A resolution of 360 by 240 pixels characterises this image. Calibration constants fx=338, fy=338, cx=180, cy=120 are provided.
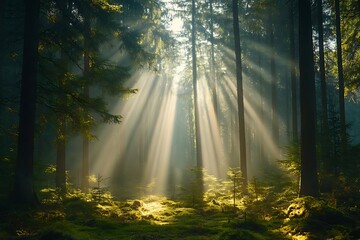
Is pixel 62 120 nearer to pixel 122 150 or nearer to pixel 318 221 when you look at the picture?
pixel 318 221

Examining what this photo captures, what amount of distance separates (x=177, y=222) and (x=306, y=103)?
627 centimetres

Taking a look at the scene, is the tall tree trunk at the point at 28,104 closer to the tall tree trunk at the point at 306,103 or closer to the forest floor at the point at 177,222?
the forest floor at the point at 177,222

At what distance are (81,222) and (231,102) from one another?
2907cm

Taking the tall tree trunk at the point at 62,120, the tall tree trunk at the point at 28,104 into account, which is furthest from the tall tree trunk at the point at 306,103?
the tall tree trunk at the point at 28,104

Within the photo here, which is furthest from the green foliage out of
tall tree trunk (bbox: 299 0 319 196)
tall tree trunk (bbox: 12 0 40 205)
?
tall tree trunk (bbox: 12 0 40 205)

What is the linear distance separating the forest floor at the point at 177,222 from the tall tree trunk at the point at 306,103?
1.52 m

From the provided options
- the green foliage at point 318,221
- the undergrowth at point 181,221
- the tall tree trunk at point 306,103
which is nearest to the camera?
the green foliage at point 318,221

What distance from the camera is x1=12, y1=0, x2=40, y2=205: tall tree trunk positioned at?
11422mm

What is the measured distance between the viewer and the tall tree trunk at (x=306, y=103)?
12.0m

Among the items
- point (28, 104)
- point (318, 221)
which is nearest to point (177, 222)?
point (318, 221)

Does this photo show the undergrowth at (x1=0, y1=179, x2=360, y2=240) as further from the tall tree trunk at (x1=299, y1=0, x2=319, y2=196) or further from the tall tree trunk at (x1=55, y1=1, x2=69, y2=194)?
the tall tree trunk at (x1=55, y1=1, x2=69, y2=194)

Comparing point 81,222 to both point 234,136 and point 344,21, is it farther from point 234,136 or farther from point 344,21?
point 234,136

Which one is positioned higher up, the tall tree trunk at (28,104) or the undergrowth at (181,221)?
the tall tree trunk at (28,104)

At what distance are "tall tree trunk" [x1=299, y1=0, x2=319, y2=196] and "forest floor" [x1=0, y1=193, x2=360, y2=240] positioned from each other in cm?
152
